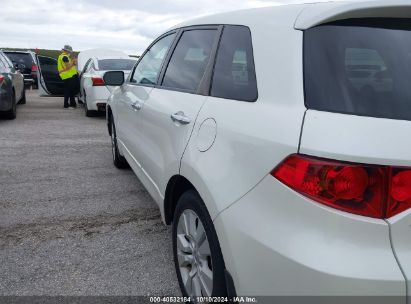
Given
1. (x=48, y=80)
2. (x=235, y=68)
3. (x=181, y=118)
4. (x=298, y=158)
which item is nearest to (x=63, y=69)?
(x=48, y=80)

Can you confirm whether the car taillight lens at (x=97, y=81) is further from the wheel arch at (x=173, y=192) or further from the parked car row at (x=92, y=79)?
the wheel arch at (x=173, y=192)

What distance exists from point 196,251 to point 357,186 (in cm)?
106

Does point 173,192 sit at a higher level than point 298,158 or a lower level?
lower

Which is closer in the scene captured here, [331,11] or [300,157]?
[300,157]

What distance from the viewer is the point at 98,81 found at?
9.55 metres

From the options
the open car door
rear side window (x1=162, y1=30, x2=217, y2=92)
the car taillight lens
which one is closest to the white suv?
rear side window (x1=162, y1=30, x2=217, y2=92)

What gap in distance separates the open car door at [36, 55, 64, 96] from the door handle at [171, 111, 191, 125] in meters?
10.7

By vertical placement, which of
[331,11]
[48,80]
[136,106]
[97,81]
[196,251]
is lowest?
[48,80]

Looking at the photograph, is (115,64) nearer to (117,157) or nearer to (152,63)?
(117,157)

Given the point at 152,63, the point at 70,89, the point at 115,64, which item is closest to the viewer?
the point at 152,63

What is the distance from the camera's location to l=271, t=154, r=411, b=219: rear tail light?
58.9 inches

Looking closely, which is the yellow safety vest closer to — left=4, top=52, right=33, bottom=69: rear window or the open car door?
the open car door

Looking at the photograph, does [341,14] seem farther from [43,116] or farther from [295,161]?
[43,116]

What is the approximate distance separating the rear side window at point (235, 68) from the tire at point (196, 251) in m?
0.57
